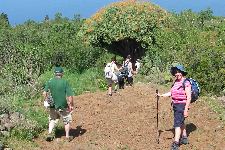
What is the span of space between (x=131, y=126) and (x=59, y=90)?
2.10m

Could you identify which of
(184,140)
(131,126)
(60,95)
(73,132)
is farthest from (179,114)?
(73,132)

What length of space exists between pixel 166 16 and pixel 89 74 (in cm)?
819

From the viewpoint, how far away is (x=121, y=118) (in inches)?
480

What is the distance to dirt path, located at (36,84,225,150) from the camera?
10234mm

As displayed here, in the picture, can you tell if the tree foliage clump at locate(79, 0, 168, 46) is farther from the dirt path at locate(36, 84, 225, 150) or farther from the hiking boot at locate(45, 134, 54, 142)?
the hiking boot at locate(45, 134, 54, 142)

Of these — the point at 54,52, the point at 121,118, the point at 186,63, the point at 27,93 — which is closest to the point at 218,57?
the point at 186,63

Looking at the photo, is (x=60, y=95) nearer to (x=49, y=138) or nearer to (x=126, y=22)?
(x=49, y=138)

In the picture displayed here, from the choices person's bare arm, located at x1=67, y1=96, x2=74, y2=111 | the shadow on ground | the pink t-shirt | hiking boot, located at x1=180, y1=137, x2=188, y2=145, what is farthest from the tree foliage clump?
the pink t-shirt

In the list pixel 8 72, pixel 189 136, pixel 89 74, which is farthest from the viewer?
pixel 89 74

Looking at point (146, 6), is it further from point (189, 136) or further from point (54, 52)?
point (189, 136)

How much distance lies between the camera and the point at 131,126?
11461mm

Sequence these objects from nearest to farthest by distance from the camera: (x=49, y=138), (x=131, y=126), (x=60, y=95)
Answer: (x=60, y=95) → (x=49, y=138) → (x=131, y=126)

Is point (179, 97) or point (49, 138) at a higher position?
point (179, 97)

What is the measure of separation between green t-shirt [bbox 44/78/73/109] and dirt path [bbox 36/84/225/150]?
836 millimetres
